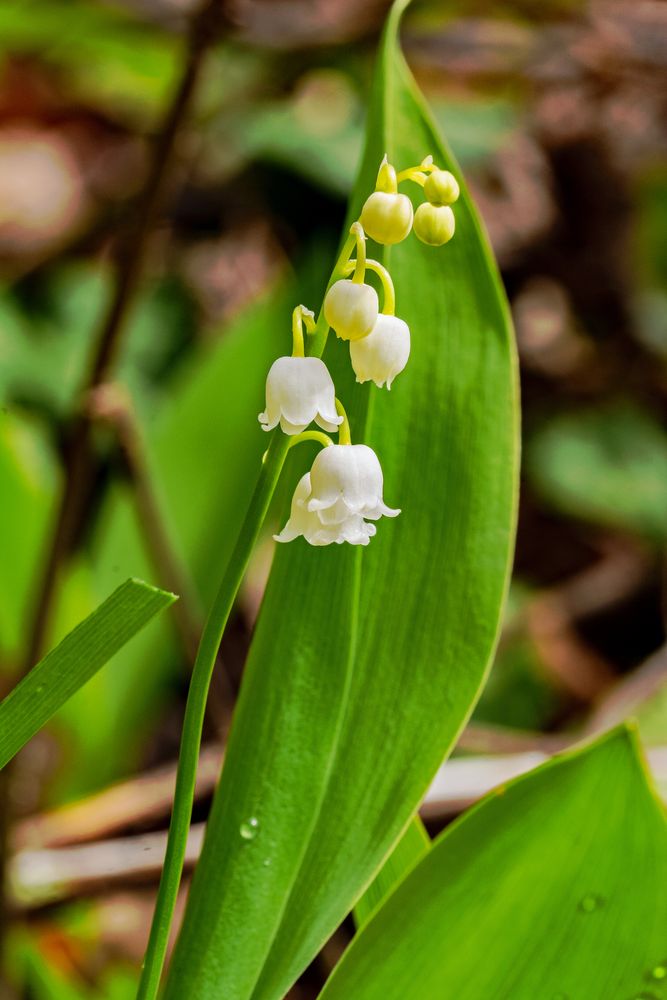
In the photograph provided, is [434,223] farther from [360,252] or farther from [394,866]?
[394,866]

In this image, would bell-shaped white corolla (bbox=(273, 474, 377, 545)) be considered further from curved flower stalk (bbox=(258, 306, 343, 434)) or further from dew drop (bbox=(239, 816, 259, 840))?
dew drop (bbox=(239, 816, 259, 840))

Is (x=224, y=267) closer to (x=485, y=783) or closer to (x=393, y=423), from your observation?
(x=485, y=783)

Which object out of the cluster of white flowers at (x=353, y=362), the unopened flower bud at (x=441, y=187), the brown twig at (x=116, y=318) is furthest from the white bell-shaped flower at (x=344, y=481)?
the brown twig at (x=116, y=318)

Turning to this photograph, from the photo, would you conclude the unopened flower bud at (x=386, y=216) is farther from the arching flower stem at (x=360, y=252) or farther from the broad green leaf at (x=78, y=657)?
the broad green leaf at (x=78, y=657)

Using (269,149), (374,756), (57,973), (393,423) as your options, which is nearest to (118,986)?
(57,973)

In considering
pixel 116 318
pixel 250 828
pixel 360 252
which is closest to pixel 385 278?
pixel 360 252

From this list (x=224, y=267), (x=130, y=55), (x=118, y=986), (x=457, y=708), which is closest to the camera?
(x=457, y=708)
